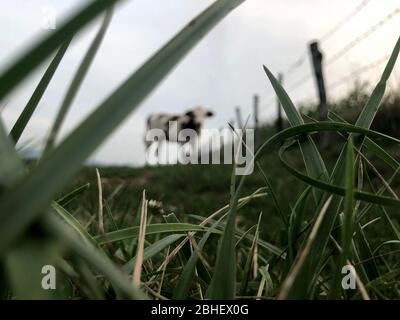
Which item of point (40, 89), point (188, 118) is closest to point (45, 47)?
point (40, 89)

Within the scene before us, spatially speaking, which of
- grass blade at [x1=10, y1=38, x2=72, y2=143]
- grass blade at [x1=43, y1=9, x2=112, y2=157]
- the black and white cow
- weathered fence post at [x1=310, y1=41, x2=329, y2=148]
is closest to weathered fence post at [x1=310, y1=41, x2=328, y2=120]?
weathered fence post at [x1=310, y1=41, x2=329, y2=148]

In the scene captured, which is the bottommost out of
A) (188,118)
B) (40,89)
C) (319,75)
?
(40,89)

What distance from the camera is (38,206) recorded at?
22 centimetres

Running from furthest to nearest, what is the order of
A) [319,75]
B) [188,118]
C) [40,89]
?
[188,118] → [319,75] → [40,89]

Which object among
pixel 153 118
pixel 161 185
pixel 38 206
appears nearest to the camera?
pixel 38 206

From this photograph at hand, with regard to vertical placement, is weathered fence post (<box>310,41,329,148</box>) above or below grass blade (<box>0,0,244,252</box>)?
above

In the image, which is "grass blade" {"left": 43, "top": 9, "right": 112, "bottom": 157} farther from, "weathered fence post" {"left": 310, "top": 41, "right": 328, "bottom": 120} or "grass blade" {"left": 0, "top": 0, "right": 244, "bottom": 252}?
"weathered fence post" {"left": 310, "top": 41, "right": 328, "bottom": 120}

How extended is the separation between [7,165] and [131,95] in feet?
0.22

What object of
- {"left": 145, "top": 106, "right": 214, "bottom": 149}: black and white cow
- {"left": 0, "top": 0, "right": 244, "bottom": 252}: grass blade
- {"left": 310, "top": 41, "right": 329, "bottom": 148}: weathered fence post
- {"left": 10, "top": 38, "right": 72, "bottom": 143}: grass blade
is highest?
{"left": 145, "top": 106, "right": 214, "bottom": 149}: black and white cow

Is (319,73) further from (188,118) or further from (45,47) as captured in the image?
(45,47)

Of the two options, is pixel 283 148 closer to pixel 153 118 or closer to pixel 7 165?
pixel 7 165

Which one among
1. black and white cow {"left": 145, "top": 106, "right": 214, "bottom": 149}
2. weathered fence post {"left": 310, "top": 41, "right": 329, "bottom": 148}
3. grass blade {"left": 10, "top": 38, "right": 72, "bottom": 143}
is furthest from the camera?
black and white cow {"left": 145, "top": 106, "right": 214, "bottom": 149}

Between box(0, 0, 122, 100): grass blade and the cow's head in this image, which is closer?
box(0, 0, 122, 100): grass blade
